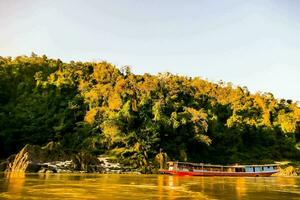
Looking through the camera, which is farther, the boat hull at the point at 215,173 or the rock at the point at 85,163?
the rock at the point at 85,163

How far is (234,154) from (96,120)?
27.9m

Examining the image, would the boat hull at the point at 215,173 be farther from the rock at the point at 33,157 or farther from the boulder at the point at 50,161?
the rock at the point at 33,157

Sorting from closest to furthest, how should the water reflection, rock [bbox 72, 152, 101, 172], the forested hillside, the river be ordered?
1. the river
2. the water reflection
3. rock [bbox 72, 152, 101, 172]
4. the forested hillside

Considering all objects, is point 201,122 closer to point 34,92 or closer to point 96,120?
point 96,120

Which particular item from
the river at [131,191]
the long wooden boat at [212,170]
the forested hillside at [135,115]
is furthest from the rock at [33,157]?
the river at [131,191]

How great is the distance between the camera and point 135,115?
6488 cm

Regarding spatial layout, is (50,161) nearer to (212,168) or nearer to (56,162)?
(56,162)

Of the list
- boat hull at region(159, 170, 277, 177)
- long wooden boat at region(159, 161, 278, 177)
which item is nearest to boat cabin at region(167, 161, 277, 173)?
long wooden boat at region(159, 161, 278, 177)

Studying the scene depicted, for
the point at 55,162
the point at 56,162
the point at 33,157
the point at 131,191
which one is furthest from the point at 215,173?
the point at 131,191

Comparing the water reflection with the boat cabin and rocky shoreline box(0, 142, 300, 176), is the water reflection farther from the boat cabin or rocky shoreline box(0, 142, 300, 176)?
the boat cabin

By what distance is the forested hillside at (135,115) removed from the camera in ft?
202

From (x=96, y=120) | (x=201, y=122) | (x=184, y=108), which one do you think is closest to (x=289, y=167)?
(x=201, y=122)

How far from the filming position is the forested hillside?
61719 mm

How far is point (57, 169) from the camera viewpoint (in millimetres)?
50125
